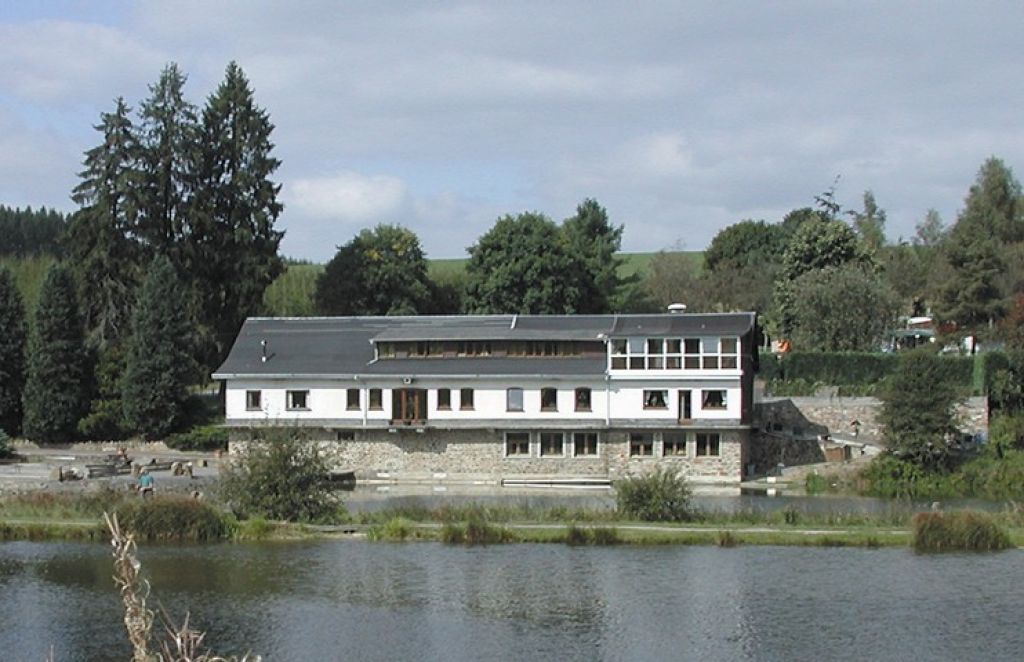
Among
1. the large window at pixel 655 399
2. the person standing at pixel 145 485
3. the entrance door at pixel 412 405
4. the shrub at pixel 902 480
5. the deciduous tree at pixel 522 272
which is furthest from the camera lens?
the deciduous tree at pixel 522 272

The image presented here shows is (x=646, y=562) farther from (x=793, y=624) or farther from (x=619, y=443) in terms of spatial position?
(x=619, y=443)

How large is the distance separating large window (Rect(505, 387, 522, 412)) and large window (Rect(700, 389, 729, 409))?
6.95 m

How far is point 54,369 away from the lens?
190ft

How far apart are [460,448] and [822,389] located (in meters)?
16.1

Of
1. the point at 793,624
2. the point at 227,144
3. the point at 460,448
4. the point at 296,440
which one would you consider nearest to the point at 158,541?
the point at 296,440

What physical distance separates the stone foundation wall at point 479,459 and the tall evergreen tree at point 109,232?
41.5 feet

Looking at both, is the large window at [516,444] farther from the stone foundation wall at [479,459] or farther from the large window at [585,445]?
the large window at [585,445]

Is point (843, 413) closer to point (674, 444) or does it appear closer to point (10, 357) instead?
point (674, 444)

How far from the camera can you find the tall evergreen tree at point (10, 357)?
59.1 meters

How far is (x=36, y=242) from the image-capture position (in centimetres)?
12838

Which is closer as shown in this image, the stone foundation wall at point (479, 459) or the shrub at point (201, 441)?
the stone foundation wall at point (479, 459)

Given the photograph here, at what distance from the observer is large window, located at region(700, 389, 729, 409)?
5181 centimetres

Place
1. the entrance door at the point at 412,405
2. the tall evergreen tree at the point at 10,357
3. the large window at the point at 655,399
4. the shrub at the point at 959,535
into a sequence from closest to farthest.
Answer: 1. the shrub at the point at 959,535
2. the large window at the point at 655,399
3. the entrance door at the point at 412,405
4. the tall evergreen tree at the point at 10,357

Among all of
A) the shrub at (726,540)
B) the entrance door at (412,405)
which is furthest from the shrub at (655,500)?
the entrance door at (412,405)
